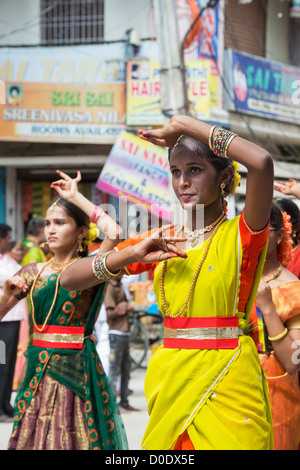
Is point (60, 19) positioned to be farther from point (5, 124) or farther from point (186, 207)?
point (186, 207)

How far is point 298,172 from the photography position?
13906 millimetres

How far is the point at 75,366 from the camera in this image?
12.9ft

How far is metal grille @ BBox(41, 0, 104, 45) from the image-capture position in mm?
14102

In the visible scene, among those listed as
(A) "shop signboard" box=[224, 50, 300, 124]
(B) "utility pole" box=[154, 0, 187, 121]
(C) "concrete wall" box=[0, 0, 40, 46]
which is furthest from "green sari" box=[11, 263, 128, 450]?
(C) "concrete wall" box=[0, 0, 40, 46]

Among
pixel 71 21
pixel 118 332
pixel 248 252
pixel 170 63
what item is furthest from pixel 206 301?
pixel 71 21

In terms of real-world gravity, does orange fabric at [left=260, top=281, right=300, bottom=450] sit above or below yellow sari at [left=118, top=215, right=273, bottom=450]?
below

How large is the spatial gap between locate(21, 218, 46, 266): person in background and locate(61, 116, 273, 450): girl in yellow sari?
19.6 ft

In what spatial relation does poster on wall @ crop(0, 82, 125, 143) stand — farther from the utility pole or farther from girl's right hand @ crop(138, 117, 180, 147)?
girl's right hand @ crop(138, 117, 180, 147)

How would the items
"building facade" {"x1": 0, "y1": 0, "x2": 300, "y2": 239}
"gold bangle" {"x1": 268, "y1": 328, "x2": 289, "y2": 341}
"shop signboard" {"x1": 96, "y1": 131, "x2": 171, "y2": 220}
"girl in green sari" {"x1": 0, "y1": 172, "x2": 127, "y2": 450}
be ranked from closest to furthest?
"gold bangle" {"x1": 268, "y1": 328, "x2": 289, "y2": 341} < "girl in green sari" {"x1": 0, "y1": 172, "x2": 127, "y2": 450} < "shop signboard" {"x1": 96, "y1": 131, "x2": 171, "y2": 220} < "building facade" {"x1": 0, "y1": 0, "x2": 300, "y2": 239}

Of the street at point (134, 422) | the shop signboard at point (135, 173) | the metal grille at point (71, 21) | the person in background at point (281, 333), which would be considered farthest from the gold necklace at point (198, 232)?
the metal grille at point (71, 21)

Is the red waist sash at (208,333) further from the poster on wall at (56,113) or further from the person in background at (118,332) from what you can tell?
the poster on wall at (56,113)

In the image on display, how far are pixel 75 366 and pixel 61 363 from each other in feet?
0.27

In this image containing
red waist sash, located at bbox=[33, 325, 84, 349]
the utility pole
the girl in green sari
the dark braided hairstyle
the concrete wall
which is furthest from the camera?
the concrete wall

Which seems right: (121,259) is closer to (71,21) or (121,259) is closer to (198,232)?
(198,232)
